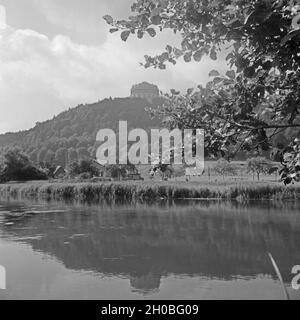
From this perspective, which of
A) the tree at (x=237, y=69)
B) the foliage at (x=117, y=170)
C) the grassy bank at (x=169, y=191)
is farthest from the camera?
the foliage at (x=117, y=170)

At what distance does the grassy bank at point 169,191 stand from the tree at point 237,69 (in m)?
27.7

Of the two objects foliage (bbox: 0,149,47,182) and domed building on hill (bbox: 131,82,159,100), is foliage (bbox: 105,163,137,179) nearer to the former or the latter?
foliage (bbox: 0,149,47,182)

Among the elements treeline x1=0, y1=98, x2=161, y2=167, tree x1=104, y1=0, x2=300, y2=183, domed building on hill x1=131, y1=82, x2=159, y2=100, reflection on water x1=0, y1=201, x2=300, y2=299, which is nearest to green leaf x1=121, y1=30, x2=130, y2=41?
tree x1=104, y1=0, x2=300, y2=183

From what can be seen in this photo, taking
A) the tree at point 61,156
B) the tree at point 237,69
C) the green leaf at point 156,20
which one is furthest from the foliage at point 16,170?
the green leaf at point 156,20

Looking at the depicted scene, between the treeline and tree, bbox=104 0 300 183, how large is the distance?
379 feet

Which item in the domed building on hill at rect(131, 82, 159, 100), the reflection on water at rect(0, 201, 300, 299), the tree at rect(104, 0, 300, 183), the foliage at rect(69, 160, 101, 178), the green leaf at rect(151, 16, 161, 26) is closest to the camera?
the tree at rect(104, 0, 300, 183)

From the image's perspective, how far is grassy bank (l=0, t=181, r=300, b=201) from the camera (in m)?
31.5

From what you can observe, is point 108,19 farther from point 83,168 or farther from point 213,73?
point 83,168

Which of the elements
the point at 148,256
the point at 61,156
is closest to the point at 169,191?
the point at 148,256

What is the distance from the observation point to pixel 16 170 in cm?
6419

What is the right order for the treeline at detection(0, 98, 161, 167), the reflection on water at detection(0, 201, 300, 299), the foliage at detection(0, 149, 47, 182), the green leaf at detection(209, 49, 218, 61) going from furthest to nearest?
1. the treeline at detection(0, 98, 161, 167)
2. the foliage at detection(0, 149, 47, 182)
3. the reflection on water at detection(0, 201, 300, 299)
4. the green leaf at detection(209, 49, 218, 61)

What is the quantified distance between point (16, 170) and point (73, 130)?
89.2 m

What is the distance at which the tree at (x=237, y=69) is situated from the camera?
2377 mm

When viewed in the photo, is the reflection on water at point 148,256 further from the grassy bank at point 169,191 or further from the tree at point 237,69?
the grassy bank at point 169,191
